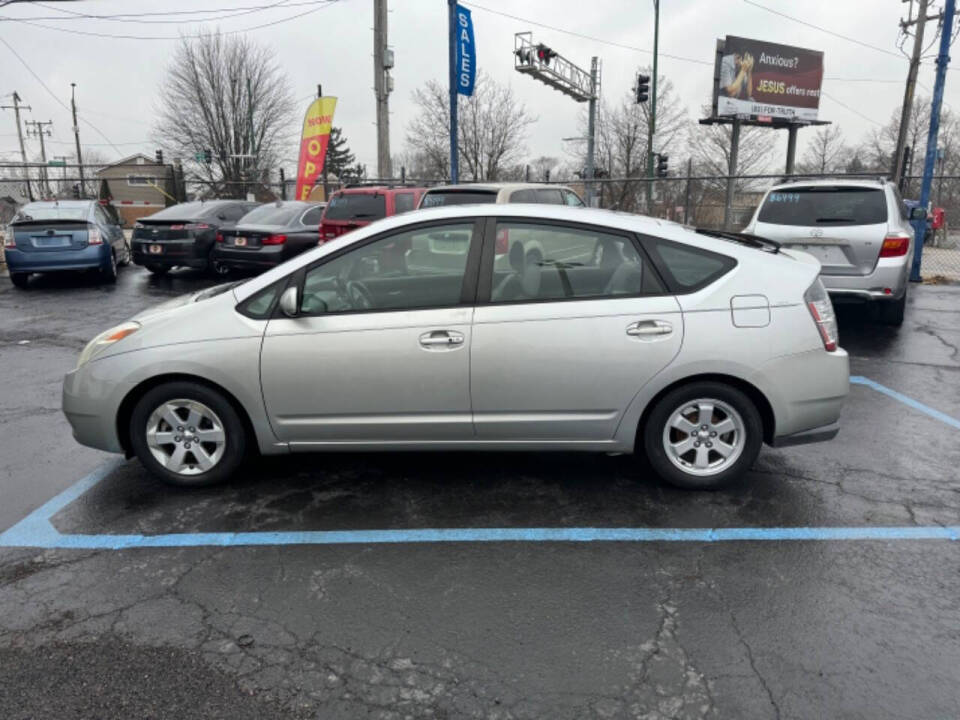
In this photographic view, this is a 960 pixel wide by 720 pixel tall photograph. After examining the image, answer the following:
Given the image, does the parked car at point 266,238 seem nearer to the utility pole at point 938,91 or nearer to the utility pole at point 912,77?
the utility pole at point 938,91

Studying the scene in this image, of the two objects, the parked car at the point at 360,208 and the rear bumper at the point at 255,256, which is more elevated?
the parked car at the point at 360,208

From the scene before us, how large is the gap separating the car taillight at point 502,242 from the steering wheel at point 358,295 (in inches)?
29.5

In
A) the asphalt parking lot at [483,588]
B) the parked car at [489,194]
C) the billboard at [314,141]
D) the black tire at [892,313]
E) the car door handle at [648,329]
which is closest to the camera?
the asphalt parking lot at [483,588]

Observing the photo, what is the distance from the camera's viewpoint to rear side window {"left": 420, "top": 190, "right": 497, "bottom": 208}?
9.23 metres

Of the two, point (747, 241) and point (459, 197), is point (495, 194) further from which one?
point (747, 241)

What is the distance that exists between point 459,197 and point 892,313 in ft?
18.4

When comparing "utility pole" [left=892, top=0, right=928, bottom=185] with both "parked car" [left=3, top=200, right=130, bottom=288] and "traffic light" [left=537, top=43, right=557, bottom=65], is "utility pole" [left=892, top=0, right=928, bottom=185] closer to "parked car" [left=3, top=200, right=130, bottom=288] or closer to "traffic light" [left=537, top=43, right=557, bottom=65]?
"traffic light" [left=537, top=43, right=557, bottom=65]

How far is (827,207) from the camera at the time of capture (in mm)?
7867

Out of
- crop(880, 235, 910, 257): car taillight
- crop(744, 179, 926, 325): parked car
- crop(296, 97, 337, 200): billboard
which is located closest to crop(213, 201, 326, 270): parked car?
crop(296, 97, 337, 200): billboard

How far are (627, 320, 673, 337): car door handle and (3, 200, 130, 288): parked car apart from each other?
11555 millimetres

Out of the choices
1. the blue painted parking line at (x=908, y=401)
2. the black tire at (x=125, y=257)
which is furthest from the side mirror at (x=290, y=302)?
the black tire at (x=125, y=257)

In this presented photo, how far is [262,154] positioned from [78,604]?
51499mm

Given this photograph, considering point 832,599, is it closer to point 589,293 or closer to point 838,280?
point 589,293

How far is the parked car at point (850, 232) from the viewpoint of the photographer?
7457mm
